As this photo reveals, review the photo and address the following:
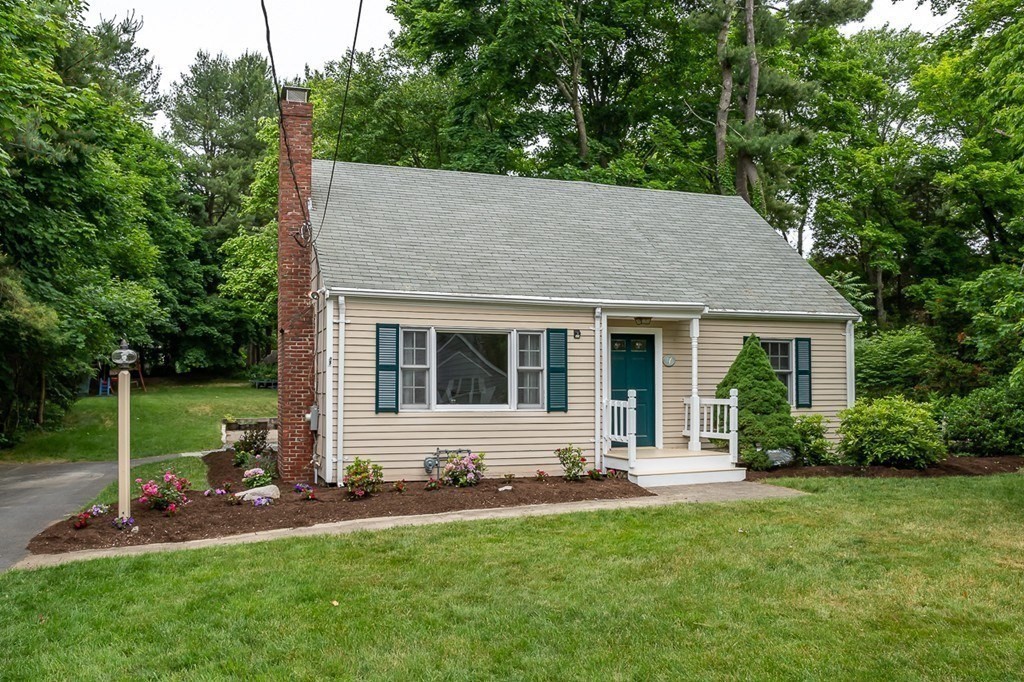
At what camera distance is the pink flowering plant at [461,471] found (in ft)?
35.1

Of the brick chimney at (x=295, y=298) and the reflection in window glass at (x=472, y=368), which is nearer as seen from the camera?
the reflection in window glass at (x=472, y=368)

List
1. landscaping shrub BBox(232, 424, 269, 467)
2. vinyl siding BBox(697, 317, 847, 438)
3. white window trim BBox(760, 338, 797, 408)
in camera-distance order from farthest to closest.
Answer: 1. landscaping shrub BBox(232, 424, 269, 467)
2. white window trim BBox(760, 338, 797, 408)
3. vinyl siding BBox(697, 317, 847, 438)

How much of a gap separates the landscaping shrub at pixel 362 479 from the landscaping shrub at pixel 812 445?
21.8 feet

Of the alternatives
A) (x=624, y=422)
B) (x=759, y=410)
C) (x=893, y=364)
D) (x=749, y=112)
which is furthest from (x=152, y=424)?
(x=749, y=112)

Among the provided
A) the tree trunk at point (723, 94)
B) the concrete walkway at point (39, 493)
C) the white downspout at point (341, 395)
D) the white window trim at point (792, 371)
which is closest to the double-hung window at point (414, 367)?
the white downspout at point (341, 395)

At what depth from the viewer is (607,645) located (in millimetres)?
4879

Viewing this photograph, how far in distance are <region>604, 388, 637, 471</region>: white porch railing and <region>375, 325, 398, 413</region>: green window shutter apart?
326 cm

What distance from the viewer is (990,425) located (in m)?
14.0

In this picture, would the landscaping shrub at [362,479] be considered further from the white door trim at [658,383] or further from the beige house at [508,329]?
the white door trim at [658,383]

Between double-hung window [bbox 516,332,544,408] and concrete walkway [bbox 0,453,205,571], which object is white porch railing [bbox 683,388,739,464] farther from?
concrete walkway [bbox 0,453,205,571]

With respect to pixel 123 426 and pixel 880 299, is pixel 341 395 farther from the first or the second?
pixel 880 299

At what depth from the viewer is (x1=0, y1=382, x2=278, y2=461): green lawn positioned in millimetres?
18641

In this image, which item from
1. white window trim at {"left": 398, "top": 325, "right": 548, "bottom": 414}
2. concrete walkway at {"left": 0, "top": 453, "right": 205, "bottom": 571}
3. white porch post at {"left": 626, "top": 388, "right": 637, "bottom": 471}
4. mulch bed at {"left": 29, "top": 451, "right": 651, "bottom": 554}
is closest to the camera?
mulch bed at {"left": 29, "top": 451, "right": 651, "bottom": 554}

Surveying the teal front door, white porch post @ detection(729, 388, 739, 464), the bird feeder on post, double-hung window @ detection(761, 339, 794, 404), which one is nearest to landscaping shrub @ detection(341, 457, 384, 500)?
the bird feeder on post
